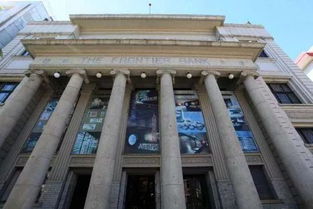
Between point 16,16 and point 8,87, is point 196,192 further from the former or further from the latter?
point 16,16

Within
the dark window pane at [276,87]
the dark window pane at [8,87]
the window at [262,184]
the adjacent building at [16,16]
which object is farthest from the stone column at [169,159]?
the adjacent building at [16,16]

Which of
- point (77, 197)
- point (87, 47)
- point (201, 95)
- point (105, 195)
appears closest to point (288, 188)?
point (201, 95)

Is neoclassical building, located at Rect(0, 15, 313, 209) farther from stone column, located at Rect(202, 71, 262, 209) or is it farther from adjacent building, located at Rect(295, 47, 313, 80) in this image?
adjacent building, located at Rect(295, 47, 313, 80)

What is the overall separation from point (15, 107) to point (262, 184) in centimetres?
1390

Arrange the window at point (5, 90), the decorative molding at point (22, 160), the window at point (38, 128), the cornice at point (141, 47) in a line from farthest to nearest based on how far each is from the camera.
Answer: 1. the window at point (5, 90)
2. the cornice at point (141, 47)
3. the window at point (38, 128)
4. the decorative molding at point (22, 160)

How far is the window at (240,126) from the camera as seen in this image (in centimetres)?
1177

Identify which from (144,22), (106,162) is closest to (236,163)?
(106,162)

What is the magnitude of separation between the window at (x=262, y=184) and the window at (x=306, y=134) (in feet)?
12.3

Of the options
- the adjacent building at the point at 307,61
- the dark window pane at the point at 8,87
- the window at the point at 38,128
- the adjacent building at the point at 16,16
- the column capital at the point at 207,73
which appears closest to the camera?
the window at the point at 38,128

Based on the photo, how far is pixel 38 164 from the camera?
8.52m

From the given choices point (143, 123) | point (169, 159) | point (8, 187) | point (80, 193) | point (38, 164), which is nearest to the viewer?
point (38, 164)

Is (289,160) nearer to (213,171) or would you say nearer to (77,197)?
(213,171)

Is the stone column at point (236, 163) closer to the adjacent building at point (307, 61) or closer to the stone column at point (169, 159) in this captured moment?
the stone column at point (169, 159)

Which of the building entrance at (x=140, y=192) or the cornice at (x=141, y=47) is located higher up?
the cornice at (x=141, y=47)
